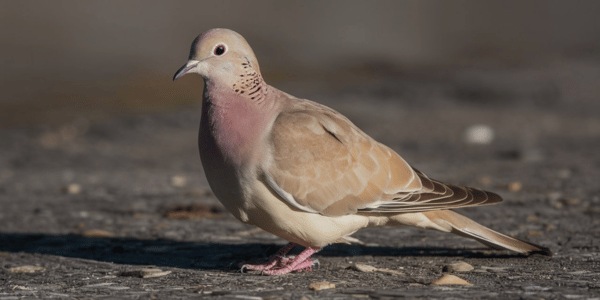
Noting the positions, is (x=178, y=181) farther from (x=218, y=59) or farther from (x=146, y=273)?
(x=218, y=59)

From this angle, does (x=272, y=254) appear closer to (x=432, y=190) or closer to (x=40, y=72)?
(x=432, y=190)

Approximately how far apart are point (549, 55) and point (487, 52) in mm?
3119

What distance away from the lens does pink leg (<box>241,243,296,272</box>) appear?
18.2 ft

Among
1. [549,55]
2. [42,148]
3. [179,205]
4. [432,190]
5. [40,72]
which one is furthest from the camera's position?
[40,72]

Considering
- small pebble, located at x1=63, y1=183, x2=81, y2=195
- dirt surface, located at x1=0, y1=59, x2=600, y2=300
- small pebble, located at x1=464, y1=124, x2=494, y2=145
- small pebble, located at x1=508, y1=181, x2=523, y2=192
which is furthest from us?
small pebble, located at x1=464, y1=124, x2=494, y2=145

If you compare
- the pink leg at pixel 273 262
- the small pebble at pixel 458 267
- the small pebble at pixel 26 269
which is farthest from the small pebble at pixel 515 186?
the small pebble at pixel 26 269

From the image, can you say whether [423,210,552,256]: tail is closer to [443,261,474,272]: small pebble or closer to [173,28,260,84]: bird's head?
[443,261,474,272]: small pebble

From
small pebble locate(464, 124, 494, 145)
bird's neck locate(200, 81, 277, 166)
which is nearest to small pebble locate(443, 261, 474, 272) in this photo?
bird's neck locate(200, 81, 277, 166)

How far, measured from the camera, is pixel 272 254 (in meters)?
6.03

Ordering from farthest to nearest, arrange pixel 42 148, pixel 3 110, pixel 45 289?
pixel 3 110 < pixel 42 148 < pixel 45 289

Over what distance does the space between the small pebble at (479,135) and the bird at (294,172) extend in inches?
214

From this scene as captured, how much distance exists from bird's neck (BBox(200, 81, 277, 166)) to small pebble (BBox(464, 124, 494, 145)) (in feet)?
19.7

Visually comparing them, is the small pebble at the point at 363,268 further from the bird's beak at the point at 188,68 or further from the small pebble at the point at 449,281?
the bird's beak at the point at 188,68

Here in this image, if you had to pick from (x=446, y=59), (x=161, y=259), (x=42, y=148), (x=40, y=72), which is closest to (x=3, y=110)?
(x=40, y=72)
